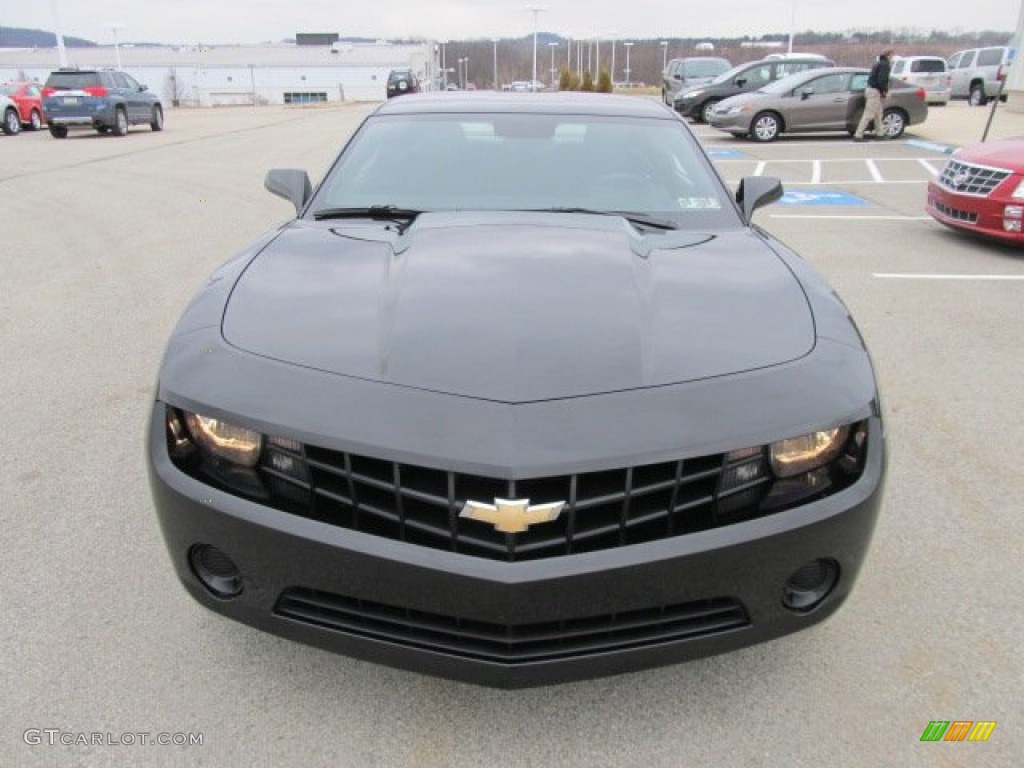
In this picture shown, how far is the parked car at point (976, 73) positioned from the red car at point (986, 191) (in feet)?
78.5

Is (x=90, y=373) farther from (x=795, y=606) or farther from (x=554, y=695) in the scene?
(x=795, y=606)

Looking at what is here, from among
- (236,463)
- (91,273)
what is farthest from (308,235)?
(91,273)

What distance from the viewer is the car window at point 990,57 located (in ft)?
95.5

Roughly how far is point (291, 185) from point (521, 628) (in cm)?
243

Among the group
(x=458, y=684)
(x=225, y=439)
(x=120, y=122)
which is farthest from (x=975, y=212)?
(x=120, y=122)

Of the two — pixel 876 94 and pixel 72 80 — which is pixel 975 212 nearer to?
pixel 876 94

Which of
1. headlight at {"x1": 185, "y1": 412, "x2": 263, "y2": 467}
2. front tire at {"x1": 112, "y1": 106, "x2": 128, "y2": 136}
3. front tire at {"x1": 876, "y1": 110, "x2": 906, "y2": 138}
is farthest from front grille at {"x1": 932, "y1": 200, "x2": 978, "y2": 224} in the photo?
front tire at {"x1": 112, "y1": 106, "x2": 128, "y2": 136}

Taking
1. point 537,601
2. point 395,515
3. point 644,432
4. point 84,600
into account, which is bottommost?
point 84,600

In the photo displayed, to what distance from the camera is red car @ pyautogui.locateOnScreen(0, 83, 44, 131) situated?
2361 cm

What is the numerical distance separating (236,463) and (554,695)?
104 centimetres

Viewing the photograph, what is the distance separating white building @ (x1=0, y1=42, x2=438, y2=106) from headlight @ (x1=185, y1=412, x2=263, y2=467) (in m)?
75.5

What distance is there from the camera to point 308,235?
2984mm

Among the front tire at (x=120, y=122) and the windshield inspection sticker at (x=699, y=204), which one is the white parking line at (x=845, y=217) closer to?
the windshield inspection sticker at (x=699, y=204)

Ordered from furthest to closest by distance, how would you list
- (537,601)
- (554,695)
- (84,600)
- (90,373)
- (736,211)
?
(90,373)
(736,211)
(84,600)
(554,695)
(537,601)
